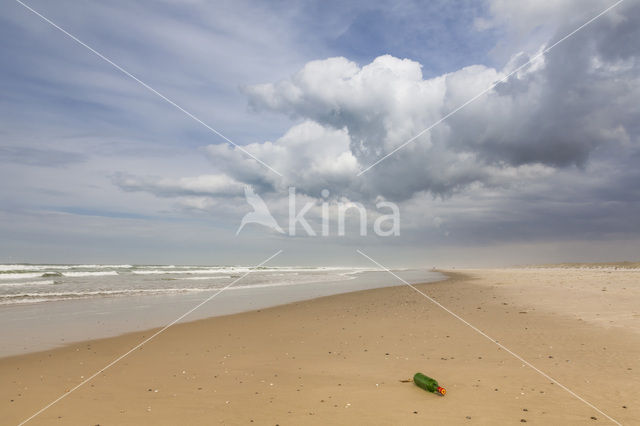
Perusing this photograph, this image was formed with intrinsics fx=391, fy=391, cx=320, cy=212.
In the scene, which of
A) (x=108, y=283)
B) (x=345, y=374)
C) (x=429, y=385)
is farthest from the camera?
(x=108, y=283)

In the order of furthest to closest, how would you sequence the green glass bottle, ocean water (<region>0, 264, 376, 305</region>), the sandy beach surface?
ocean water (<region>0, 264, 376, 305</region>) < the green glass bottle < the sandy beach surface

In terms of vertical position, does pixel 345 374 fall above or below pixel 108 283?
below

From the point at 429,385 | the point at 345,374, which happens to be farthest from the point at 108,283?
the point at 429,385

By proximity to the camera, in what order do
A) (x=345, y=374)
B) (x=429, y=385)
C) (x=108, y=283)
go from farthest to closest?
1. (x=108, y=283)
2. (x=345, y=374)
3. (x=429, y=385)

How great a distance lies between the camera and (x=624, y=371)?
703cm

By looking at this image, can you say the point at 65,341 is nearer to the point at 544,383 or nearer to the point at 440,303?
the point at 544,383

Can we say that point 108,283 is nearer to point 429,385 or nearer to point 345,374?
point 345,374

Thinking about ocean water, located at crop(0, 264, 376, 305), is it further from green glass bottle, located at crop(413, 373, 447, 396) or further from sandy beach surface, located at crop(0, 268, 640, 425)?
green glass bottle, located at crop(413, 373, 447, 396)

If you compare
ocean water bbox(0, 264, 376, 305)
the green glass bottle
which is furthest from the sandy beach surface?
ocean water bbox(0, 264, 376, 305)

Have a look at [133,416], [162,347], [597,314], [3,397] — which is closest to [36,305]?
[162,347]

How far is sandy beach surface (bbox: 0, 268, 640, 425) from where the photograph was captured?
575 centimetres

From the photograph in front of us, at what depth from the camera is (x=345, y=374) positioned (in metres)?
7.56

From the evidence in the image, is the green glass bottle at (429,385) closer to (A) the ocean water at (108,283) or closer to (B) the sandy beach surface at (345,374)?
(B) the sandy beach surface at (345,374)

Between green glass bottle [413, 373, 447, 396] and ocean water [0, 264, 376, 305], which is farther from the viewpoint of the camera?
ocean water [0, 264, 376, 305]
